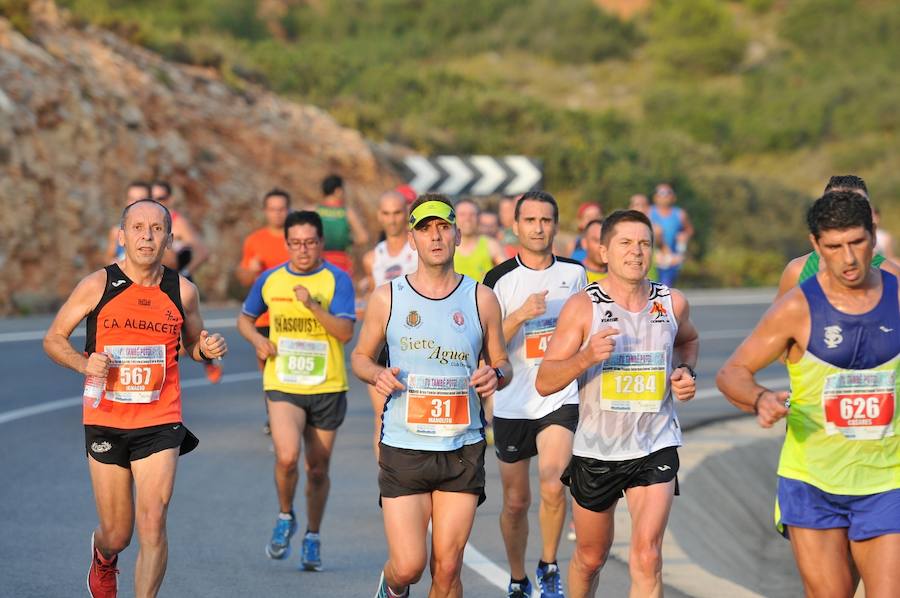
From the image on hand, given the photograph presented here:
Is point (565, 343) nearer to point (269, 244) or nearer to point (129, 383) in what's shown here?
point (129, 383)

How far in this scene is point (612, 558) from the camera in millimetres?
9516

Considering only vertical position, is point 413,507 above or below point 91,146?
below

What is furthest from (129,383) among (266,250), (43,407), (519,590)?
(43,407)

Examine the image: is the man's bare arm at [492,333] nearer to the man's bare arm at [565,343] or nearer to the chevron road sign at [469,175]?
the man's bare arm at [565,343]

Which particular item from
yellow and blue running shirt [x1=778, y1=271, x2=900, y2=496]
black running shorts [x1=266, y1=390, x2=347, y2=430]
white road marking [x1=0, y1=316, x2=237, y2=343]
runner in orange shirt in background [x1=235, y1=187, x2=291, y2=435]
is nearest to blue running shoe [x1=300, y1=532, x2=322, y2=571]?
black running shorts [x1=266, y1=390, x2=347, y2=430]

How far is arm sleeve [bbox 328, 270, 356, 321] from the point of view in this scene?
31.6ft

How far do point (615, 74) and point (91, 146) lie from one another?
59.3m

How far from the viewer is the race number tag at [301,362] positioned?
9.56 meters

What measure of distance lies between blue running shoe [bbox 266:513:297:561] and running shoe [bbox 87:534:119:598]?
1905 millimetres

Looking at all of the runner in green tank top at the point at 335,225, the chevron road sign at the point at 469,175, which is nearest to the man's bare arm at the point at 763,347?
the runner in green tank top at the point at 335,225

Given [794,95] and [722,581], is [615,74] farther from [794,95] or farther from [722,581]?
[722,581]

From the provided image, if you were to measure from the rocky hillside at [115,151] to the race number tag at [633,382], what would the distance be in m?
17.6

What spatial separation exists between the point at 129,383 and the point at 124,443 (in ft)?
0.94

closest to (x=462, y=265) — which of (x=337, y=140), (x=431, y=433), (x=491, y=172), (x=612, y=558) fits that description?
(x=612, y=558)
